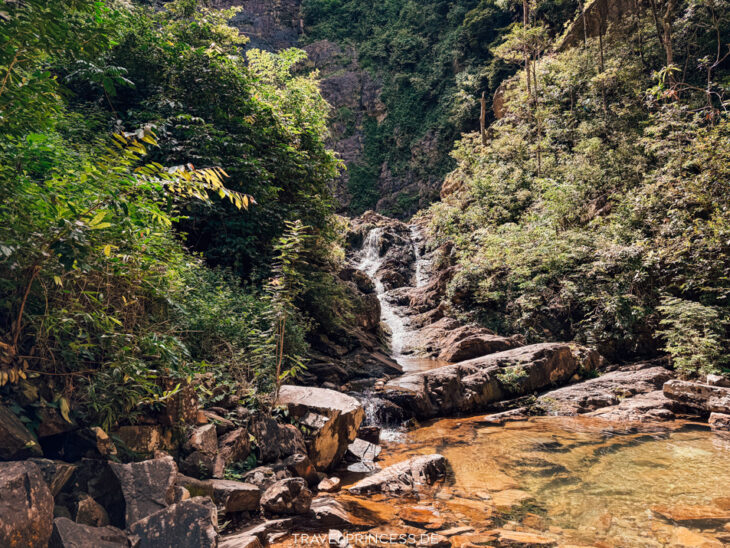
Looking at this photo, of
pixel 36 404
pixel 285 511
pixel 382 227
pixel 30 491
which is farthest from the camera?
pixel 382 227

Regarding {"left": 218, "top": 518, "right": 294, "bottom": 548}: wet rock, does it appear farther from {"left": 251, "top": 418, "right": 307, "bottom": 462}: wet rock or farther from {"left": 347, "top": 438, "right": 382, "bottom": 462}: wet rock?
{"left": 347, "top": 438, "right": 382, "bottom": 462}: wet rock

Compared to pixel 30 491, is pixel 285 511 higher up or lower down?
lower down

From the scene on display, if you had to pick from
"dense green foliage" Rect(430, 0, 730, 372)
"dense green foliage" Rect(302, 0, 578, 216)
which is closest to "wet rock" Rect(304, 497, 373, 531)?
"dense green foliage" Rect(430, 0, 730, 372)

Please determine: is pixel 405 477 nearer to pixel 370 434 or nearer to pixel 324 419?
pixel 324 419

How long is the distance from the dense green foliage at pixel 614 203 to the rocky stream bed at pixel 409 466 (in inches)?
69.9

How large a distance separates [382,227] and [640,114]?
14742 millimetres

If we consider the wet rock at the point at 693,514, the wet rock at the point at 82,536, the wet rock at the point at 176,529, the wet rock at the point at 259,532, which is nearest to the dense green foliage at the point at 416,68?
the wet rock at the point at 693,514

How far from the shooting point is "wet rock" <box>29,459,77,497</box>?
2.38 metres

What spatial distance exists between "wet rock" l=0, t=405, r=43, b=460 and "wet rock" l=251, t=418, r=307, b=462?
2.20 meters

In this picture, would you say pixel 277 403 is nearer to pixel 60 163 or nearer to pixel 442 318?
pixel 60 163

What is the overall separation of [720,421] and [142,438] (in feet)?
28.7

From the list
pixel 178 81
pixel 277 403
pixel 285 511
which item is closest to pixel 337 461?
pixel 277 403

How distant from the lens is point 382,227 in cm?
2517

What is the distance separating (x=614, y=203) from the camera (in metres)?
12.3
